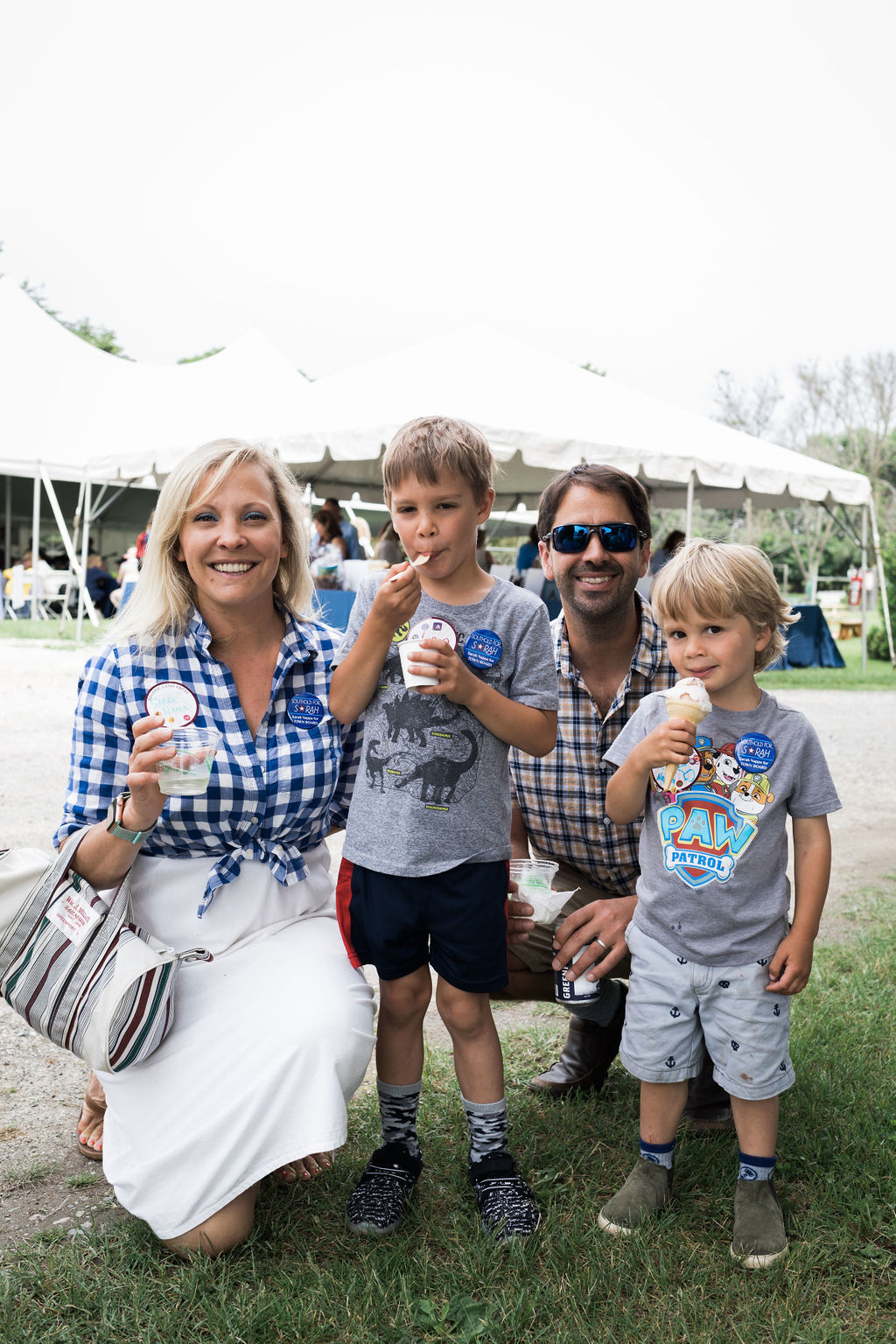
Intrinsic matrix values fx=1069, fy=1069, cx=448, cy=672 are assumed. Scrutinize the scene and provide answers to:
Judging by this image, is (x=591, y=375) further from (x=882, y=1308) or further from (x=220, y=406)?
(x=220, y=406)

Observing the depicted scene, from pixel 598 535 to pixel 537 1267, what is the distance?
6.07 feet

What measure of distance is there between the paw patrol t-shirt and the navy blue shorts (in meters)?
0.40

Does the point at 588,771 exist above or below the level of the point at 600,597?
below

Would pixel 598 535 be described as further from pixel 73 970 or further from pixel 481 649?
pixel 73 970

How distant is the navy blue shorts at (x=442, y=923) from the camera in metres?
2.55

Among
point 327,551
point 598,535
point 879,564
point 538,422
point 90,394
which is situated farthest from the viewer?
point 90,394

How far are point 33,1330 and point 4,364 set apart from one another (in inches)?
1043

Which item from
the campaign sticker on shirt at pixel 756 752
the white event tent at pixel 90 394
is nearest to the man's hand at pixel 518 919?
the campaign sticker on shirt at pixel 756 752

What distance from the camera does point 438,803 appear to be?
256 centimetres

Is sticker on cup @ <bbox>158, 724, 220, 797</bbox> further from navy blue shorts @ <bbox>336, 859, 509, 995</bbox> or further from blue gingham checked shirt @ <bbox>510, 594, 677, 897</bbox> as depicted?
blue gingham checked shirt @ <bbox>510, 594, 677, 897</bbox>

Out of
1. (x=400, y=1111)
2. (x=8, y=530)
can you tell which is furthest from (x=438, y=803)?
(x=8, y=530)

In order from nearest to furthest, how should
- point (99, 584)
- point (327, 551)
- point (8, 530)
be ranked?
1. point (327, 551)
2. point (99, 584)
3. point (8, 530)

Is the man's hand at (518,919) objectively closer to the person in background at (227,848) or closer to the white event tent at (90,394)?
the person in background at (227,848)

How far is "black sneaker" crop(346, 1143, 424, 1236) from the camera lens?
2500 mm
